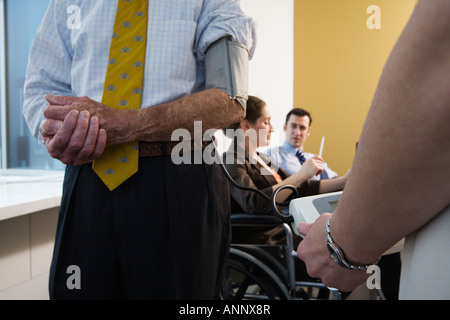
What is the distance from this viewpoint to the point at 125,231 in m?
0.74

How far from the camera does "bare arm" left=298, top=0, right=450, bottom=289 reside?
0.27m

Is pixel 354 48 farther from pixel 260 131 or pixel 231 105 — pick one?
pixel 231 105

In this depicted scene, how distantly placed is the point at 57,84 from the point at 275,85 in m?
2.28

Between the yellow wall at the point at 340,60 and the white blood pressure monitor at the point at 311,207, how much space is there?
275 centimetres

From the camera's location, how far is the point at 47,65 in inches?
33.1

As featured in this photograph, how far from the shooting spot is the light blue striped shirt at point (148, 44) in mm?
786

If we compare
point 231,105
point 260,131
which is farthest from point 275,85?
point 231,105

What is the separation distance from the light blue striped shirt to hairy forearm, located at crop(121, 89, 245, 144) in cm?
7

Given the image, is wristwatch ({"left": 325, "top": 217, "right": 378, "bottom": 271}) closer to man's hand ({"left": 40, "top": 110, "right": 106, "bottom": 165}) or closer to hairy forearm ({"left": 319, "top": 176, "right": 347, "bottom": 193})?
man's hand ({"left": 40, "top": 110, "right": 106, "bottom": 165})

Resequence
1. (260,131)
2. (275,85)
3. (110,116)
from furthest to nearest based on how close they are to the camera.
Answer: (275,85) → (260,131) → (110,116)

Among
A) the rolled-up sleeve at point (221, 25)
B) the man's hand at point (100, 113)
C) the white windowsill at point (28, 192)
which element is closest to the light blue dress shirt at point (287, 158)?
the white windowsill at point (28, 192)

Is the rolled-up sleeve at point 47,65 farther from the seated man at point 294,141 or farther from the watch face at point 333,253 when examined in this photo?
the seated man at point 294,141

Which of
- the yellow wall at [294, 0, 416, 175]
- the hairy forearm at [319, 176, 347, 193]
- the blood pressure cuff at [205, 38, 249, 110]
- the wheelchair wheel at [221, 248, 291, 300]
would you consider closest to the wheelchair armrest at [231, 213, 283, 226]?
the wheelchair wheel at [221, 248, 291, 300]
